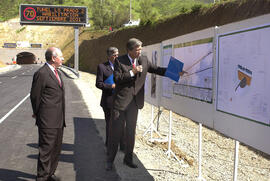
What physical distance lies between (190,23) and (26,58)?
83981mm

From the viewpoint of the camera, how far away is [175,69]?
512 cm

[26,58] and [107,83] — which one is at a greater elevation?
[26,58]

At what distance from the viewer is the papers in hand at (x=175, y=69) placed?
5.02 meters

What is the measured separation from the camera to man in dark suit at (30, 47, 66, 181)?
14.2ft

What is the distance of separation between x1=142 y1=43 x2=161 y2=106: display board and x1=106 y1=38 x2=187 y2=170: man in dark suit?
5.24 feet

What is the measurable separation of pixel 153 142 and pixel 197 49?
3640 mm

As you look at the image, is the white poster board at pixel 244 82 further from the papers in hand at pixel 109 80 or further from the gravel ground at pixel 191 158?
the papers in hand at pixel 109 80

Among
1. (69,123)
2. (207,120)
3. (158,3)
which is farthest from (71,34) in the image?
(207,120)

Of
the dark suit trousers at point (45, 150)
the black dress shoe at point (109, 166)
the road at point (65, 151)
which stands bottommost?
the road at point (65, 151)

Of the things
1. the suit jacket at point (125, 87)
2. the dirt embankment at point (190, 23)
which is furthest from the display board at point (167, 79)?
the dirt embankment at point (190, 23)

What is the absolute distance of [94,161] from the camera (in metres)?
Answer: 5.68

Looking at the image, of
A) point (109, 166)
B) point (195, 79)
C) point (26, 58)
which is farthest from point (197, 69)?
point (26, 58)

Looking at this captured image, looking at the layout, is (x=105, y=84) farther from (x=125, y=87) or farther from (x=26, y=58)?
(x=26, y=58)

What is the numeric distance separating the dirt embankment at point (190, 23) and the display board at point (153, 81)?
42.3ft
